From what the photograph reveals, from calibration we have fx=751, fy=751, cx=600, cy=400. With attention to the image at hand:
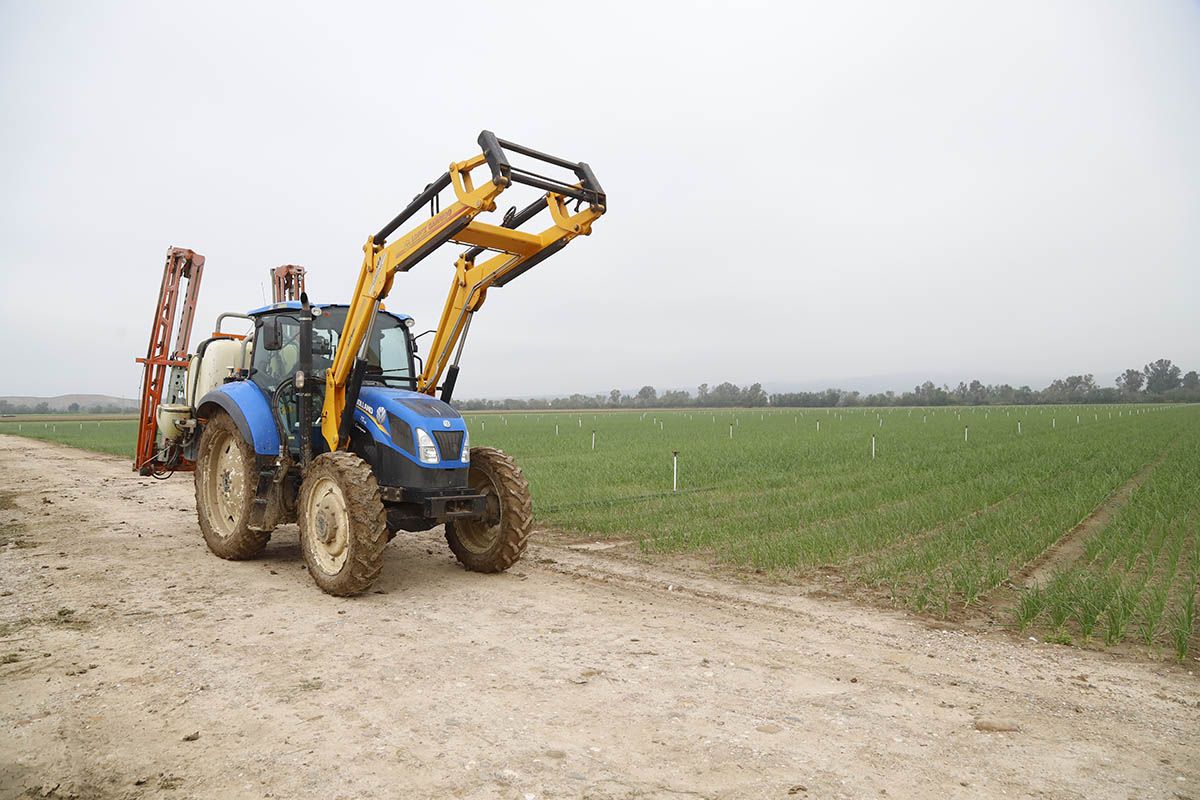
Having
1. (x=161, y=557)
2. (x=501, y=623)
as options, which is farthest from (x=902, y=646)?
(x=161, y=557)

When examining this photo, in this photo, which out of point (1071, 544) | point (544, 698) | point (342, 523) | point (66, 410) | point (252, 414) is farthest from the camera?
point (66, 410)

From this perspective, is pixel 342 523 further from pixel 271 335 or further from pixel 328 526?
pixel 271 335

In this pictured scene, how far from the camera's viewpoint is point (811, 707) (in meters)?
4.21

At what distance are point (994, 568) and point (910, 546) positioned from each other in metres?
1.46

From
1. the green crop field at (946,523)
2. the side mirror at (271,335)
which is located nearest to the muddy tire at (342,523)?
the side mirror at (271,335)

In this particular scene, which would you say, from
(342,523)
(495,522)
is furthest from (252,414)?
(495,522)

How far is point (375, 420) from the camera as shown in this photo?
22.7 feet

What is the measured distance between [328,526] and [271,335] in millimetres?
1887

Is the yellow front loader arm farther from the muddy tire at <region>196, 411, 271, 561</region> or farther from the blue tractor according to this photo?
the muddy tire at <region>196, 411, 271, 561</region>

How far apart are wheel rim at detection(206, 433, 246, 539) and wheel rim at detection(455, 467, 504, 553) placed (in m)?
2.26

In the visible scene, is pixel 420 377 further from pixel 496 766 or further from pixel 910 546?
pixel 910 546

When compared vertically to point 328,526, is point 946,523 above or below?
below

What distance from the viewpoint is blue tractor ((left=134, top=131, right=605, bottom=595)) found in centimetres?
631

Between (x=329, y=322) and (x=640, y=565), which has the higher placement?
(x=329, y=322)
